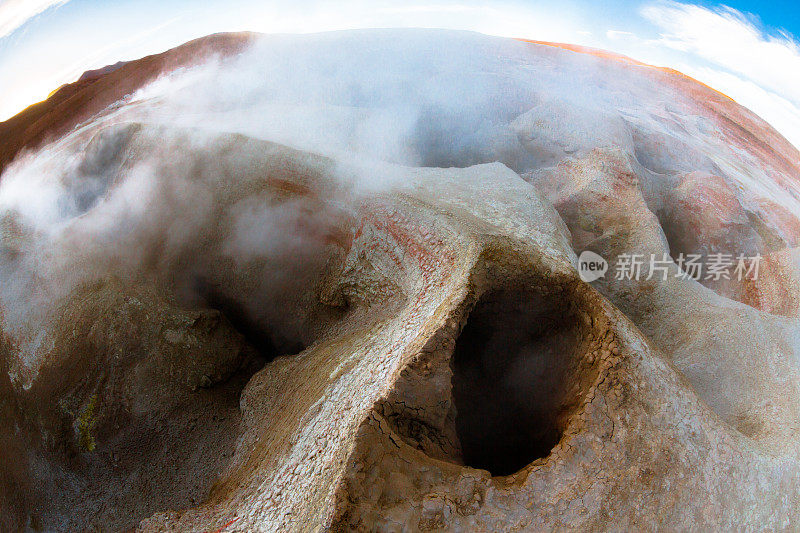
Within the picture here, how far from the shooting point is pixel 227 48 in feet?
25.6

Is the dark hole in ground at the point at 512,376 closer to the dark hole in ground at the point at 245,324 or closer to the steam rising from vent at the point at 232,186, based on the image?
the steam rising from vent at the point at 232,186

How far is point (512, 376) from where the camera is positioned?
3.31 metres

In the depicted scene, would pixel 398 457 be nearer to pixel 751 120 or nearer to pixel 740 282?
pixel 740 282

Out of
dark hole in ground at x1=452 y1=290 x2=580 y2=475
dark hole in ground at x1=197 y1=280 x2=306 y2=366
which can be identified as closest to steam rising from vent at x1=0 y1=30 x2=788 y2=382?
dark hole in ground at x1=197 y1=280 x2=306 y2=366

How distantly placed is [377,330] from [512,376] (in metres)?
0.86

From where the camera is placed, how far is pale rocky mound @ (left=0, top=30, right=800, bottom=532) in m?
2.46

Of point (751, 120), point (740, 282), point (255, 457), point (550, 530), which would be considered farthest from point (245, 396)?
point (751, 120)

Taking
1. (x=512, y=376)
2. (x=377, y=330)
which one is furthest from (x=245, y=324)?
(x=512, y=376)

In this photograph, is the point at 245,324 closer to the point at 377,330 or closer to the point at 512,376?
the point at 377,330

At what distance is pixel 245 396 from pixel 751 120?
9769 mm

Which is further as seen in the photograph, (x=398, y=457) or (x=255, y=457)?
(x=255, y=457)

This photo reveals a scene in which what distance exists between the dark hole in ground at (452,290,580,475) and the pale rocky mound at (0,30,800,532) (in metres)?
0.02

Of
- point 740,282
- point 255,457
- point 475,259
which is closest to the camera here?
point 475,259

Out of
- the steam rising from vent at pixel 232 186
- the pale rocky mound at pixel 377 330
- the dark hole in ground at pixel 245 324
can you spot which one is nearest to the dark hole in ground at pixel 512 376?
the pale rocky mound at pixel 377 330
